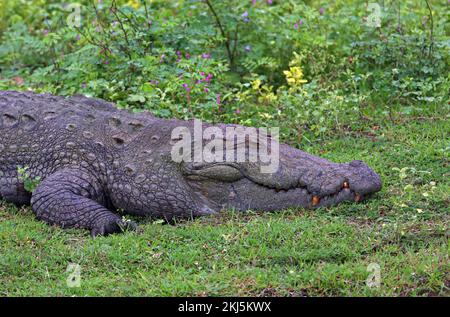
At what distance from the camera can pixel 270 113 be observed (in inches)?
336

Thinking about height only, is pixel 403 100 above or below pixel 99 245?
above

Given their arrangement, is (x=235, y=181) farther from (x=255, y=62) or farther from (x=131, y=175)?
(x=255, y=62)

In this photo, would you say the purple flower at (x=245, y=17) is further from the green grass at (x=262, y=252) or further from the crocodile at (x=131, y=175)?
the green grass at (x=262, y=252)

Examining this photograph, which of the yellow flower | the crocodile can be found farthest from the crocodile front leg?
the yellow flower

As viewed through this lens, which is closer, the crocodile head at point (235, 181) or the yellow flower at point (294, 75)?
the crocodile head at point (235, 181)

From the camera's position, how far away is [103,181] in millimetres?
6551

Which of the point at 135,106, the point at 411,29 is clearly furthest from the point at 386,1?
the point at 135,106

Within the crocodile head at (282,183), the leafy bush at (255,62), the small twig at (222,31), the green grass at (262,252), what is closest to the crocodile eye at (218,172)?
the crocodile head at (282,183)

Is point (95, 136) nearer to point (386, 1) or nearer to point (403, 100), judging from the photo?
point (403, 100)

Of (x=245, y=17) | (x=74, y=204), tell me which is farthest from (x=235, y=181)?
(x=245, y=17)

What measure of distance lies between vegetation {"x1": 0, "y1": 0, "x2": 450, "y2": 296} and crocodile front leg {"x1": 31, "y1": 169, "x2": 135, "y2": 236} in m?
0.13

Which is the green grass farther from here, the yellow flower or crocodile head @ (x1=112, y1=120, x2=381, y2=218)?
the yellow flower

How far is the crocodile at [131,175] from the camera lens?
6203 mm
